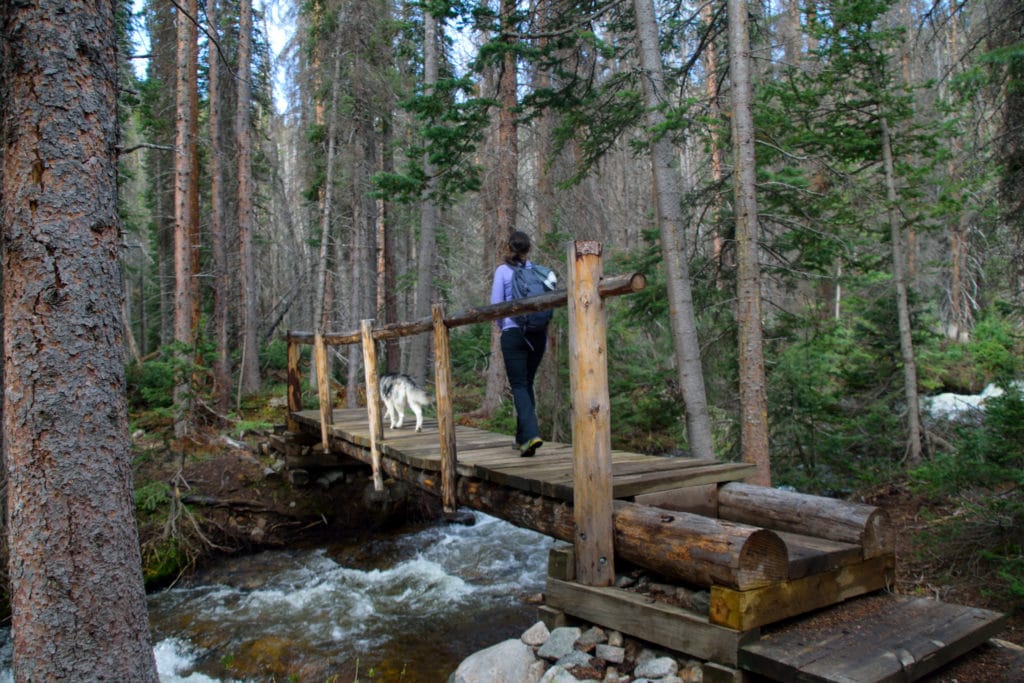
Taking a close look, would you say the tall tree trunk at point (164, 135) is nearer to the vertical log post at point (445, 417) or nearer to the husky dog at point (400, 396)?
the husky dog at point (400, 396)

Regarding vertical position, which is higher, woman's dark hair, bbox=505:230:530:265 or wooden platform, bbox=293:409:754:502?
woman's dark hair, bbox=505:230:530:265

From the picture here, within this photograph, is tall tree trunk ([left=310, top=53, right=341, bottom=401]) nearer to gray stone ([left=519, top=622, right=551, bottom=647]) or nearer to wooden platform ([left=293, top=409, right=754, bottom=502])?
wooden platform ([left=293, top=409, right=754, bottom=502])

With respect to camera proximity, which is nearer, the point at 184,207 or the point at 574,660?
the point at 574,660

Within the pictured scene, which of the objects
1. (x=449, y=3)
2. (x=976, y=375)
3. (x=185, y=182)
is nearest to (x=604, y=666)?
(x=449, y=3)

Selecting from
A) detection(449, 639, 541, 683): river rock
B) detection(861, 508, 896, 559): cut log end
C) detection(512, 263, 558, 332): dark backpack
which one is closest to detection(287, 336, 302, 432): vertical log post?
detection(512, 263, 558, 332): dark backpack

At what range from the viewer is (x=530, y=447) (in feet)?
21.7

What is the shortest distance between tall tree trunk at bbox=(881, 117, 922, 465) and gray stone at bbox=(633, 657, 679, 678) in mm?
8595

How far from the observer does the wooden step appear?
3488 millimetres

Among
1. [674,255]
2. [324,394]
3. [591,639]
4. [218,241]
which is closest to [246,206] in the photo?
[218,241]

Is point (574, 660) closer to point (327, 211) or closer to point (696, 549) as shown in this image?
point (696, 549)

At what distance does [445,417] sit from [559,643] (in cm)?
238

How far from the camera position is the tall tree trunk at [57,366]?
11.7 ft

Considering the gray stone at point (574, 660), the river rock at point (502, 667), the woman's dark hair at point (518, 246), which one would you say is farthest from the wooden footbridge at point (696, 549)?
the woman's dark hair at point (518, 246)

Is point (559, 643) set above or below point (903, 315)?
below
